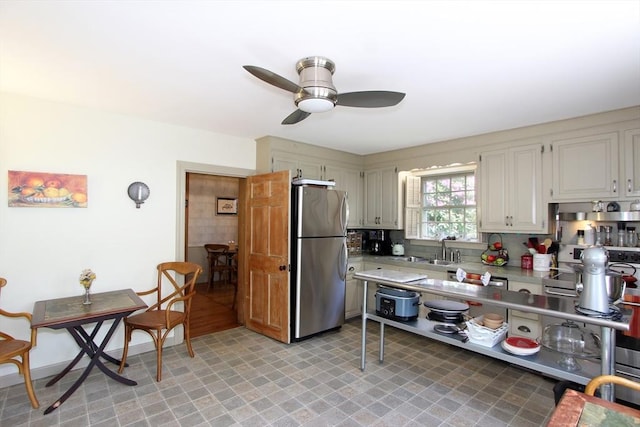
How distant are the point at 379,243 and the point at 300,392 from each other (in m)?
2.75

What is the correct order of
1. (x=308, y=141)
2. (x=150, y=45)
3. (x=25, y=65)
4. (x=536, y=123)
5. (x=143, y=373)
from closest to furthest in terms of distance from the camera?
1. (x=150, y=45)
2. (x=25, y=65)
3. (x=143, y=373)
4. (x=536, y=123)
5. (x=308, y=141)

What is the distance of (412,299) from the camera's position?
106 inches

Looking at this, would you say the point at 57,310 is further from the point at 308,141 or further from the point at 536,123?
the point at 536,123

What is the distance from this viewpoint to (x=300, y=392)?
105 inches

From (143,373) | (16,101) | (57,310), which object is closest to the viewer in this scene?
(57,310)

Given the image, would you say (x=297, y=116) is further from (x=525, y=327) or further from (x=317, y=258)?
(x=525, y=327)

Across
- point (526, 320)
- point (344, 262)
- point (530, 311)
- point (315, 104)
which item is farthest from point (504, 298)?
point (344, 262)

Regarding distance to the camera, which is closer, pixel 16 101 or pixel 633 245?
pixel 16 101

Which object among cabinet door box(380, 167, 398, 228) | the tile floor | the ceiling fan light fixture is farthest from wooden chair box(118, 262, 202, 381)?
cabinet door box(380, 167, 398, 228)

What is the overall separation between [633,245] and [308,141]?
3.57 meters

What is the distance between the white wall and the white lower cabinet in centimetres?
362

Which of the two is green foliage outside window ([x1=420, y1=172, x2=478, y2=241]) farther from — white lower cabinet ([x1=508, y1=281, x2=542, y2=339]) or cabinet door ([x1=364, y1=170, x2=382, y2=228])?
white lower cabinet ([x1=508, y1=281, x2=542, y2=339])

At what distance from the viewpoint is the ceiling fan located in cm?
192

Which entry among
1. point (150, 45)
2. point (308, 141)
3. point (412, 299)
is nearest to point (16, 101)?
point (150, 45)
